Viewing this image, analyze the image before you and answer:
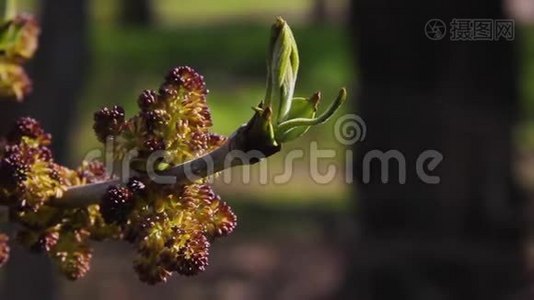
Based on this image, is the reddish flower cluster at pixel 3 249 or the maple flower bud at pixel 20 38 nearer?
the reddish flower cluster at pixel 3 249

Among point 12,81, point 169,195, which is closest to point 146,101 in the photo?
point 169,195

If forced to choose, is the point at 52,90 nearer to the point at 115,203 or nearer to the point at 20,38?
the point at 20,38

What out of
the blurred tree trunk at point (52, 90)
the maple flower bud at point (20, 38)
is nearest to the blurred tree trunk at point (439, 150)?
the blurred tree trunk at point (52, 90)

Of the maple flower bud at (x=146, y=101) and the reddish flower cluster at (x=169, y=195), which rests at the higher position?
the maple flower bud at (x=146, y=101)

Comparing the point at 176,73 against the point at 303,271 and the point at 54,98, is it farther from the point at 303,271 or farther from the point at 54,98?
the point at 303,271

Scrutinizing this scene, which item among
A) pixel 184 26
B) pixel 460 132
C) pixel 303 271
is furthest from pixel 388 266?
pixel 184 26

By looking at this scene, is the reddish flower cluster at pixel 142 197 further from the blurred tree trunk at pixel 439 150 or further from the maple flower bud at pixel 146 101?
the blurred tree trunk at pixel 439 150
